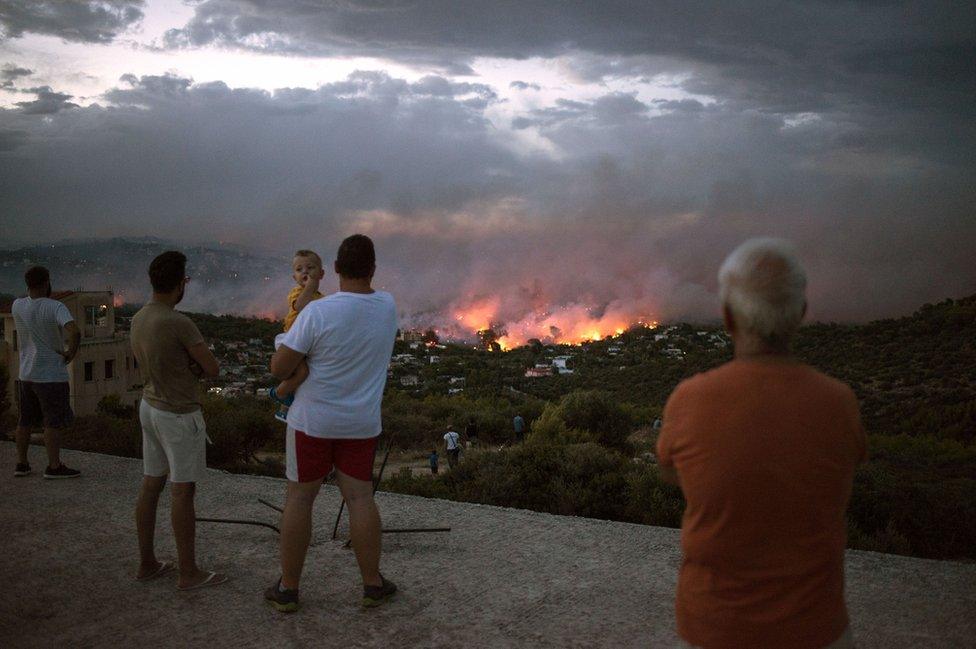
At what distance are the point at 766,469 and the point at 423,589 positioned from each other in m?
2.88

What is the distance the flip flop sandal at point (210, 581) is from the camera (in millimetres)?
4492

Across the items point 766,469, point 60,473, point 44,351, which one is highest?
point 766,469

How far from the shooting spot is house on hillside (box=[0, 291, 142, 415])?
24016mm

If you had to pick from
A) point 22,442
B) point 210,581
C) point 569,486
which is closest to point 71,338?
point 22,442

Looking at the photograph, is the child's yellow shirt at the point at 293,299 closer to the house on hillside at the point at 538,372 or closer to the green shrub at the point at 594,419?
the green shrub at the point at 594,419

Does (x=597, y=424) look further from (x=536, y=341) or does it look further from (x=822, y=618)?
(x=536, y=341)

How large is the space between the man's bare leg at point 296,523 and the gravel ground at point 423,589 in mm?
315

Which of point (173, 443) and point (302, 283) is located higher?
point (302, 283)

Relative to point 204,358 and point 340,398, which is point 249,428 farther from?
point 340,398

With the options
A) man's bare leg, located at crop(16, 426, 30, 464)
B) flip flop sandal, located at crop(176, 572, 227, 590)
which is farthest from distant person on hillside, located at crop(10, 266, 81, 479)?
flip flop sandal, located at crop(176, 572, 227, 590)

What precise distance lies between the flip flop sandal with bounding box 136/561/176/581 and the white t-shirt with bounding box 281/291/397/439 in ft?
5.01

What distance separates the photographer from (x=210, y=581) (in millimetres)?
4539

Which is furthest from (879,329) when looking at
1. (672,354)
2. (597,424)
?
(597,424)

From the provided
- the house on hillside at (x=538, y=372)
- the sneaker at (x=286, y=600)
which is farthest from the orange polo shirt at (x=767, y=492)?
the house on hillside at (x=538, y=372)
